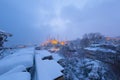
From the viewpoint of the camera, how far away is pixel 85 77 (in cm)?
2219

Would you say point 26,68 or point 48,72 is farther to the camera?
point 26,68

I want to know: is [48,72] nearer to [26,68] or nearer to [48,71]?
[48,71]

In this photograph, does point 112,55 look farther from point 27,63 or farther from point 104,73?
point 27,63

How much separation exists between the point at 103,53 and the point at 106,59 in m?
2.91

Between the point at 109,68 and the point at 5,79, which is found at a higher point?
the point at 5,79

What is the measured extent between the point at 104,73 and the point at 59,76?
2025 cm

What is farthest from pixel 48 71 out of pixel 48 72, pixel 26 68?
pixel 26 68

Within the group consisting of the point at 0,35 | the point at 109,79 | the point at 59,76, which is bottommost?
the point at 109,79

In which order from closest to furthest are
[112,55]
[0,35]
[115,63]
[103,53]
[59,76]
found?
1. [59,76]
2. [0,35]
3. [115,63]
4. [112,55]
5. [103,53]

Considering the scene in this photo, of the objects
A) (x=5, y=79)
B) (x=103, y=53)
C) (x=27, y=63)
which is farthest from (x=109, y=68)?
(x=5, y=79)

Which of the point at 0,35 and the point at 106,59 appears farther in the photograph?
the point at 106,59

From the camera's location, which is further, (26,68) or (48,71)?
(26,68)

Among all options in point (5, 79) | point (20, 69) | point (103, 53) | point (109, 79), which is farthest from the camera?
point (103, 53)

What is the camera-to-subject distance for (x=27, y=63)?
166 inches
